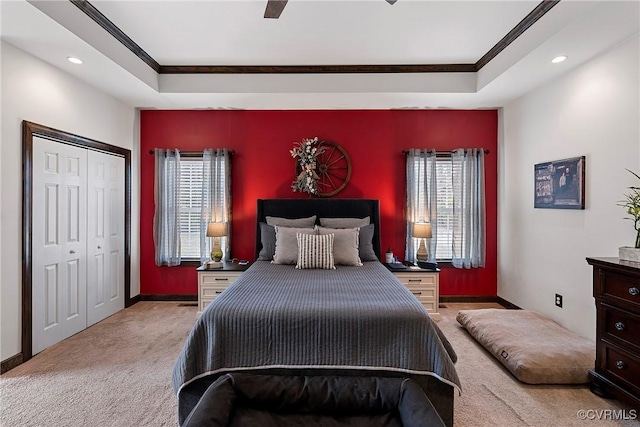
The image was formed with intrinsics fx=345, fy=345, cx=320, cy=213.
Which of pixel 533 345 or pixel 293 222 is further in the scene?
pixel 293 222

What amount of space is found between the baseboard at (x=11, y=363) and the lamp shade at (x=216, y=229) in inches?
82.1

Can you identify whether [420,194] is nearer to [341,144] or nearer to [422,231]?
[422,231]

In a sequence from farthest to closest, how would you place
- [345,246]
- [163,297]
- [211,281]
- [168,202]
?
1. [163,297]
2. [168,202]
3. [211,281]
4. [345,246]

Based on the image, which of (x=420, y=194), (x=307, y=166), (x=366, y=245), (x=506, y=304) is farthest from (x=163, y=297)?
(x=506, y=304)

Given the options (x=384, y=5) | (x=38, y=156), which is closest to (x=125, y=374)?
(x=38, y=156)

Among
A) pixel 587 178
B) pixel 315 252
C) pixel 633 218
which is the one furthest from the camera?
pixel 315 252

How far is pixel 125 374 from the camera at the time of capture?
9.11 feet

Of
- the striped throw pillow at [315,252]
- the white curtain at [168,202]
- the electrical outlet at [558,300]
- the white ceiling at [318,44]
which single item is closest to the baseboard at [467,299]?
the electrical outlet at [558,300]

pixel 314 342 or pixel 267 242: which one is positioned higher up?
pixel 267 242

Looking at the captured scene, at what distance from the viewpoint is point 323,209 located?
4.46m

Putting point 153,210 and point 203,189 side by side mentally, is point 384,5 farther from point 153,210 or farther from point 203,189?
point 153,210

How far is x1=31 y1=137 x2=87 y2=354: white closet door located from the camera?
313 cm
